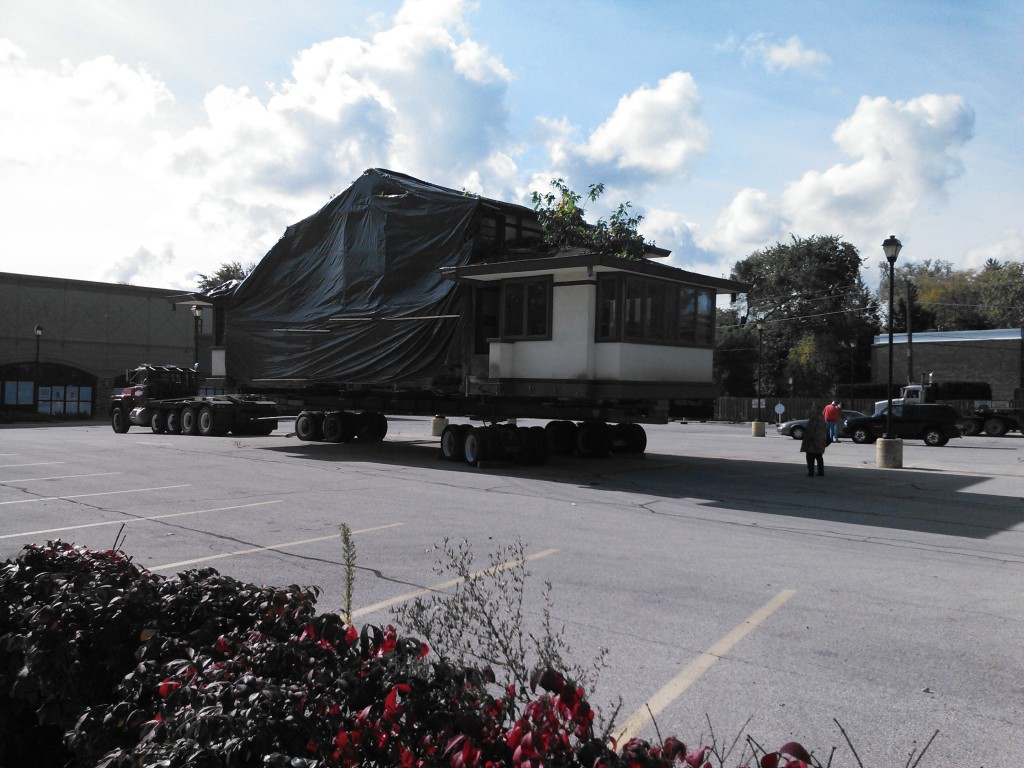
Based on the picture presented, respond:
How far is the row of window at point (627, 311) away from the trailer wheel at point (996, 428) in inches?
1045

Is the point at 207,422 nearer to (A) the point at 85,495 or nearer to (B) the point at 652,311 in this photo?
(A) the point at 85,495

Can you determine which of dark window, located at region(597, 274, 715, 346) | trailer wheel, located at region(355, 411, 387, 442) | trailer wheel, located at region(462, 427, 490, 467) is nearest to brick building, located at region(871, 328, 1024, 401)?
dark window, located at region(597, 274, 715, 346)

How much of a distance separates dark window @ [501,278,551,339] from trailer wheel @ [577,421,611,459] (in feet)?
11.9

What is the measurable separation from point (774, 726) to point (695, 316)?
631 inches

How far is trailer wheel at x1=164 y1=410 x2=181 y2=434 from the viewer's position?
2954 cm

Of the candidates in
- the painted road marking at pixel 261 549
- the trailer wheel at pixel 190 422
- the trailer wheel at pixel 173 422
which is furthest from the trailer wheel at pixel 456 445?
the trailer wheel at pixel 173 422

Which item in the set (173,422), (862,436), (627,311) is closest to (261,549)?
(627,311)

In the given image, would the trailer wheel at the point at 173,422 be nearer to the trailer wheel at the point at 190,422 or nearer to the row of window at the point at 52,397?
the trailer wheel at the point at 190,422

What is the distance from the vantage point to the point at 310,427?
24.7 meters

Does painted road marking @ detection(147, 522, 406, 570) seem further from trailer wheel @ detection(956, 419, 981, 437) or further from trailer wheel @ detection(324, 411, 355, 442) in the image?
trailer wheel @ detection(956, 419, 981, 437)

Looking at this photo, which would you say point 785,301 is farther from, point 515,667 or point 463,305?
point 515,667

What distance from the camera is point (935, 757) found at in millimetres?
4070

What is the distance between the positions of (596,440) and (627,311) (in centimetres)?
437

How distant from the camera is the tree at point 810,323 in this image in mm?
64000
